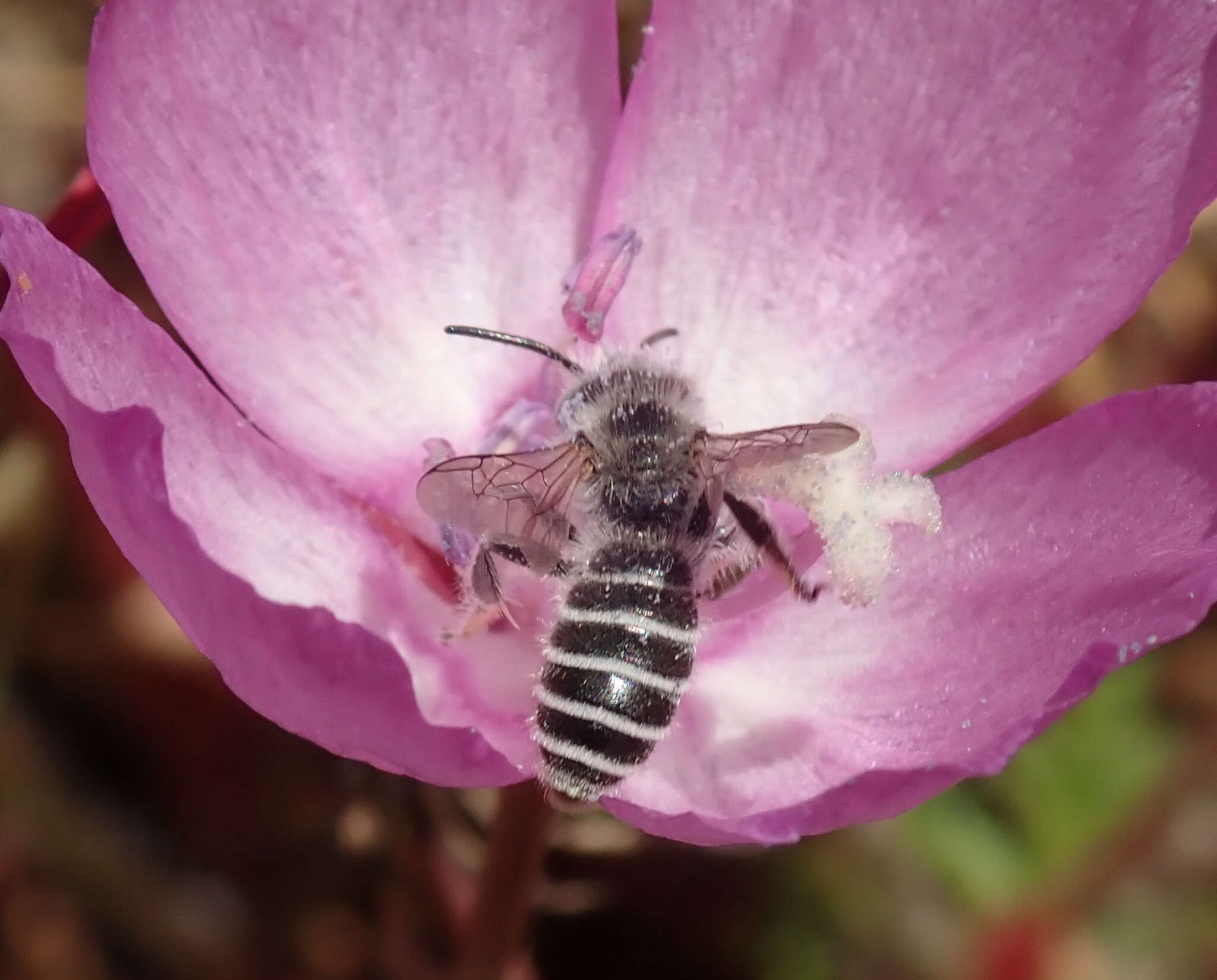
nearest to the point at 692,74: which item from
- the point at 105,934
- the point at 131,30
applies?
the point at 131,30

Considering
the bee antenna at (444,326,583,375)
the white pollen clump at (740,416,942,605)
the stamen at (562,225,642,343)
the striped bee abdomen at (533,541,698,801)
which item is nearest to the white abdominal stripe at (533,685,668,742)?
the striped bee abdomen at (533,541,698,801)

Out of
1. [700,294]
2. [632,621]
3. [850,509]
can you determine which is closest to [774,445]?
[850,509]

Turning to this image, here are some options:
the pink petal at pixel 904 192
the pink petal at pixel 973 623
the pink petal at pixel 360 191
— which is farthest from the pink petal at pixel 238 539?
the pink petal at pixel 904 192

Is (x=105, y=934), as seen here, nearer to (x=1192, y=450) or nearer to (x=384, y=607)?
(x=384, y=607)

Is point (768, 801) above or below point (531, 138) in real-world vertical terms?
below

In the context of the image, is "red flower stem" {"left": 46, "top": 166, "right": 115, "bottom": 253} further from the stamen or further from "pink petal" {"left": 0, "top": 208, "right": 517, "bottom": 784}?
the stamen
